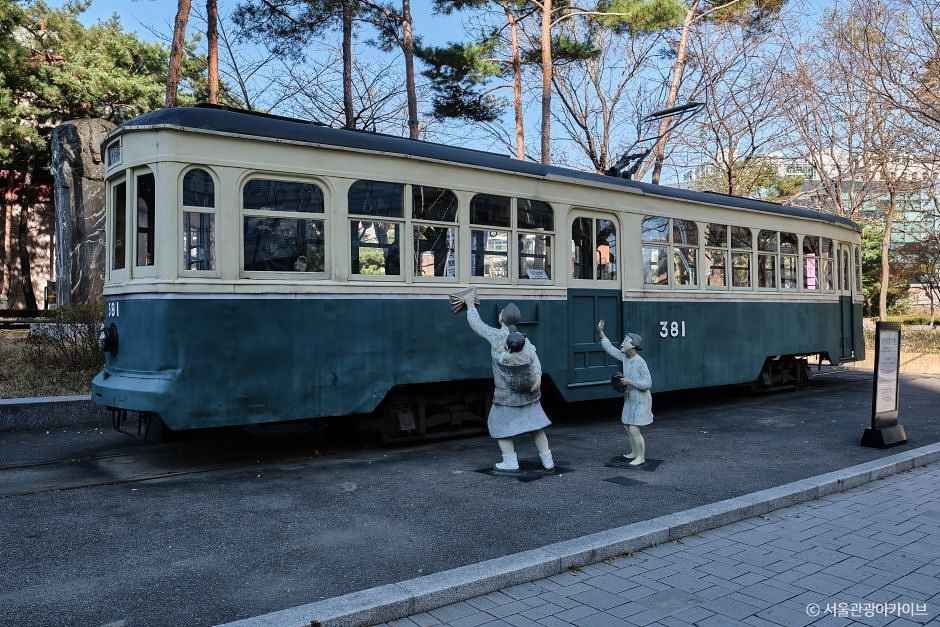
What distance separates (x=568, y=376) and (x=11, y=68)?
20.0 metres

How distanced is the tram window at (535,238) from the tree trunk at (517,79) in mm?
12040

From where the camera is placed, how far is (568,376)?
9164 mm

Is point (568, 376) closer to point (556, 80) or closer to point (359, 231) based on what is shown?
point (359, 231)

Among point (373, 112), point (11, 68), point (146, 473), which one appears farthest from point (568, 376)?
point (11, 68)

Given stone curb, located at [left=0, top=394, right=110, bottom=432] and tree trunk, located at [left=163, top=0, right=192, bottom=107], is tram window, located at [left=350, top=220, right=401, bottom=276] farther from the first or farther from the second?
tree trunk, located at [left=163, top=0, right=192, bottom=107]

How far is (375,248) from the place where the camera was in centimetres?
754

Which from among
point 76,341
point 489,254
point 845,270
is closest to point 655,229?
point 489,254

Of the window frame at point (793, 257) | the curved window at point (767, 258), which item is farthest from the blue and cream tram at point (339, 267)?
the window frame at point (793, 257)

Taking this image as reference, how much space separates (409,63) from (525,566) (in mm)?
15943

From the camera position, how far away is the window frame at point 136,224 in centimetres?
661

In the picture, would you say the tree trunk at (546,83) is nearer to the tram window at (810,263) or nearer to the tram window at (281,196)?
the tram window at (810,263)

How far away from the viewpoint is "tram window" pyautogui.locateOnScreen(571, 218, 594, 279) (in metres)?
9.40

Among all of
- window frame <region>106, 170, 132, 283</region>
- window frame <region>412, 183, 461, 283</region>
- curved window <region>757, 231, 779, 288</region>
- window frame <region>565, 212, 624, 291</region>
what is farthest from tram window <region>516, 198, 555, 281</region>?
curved window <region>757, 231, 779, 288</region>

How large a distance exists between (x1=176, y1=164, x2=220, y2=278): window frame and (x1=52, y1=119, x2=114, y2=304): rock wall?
10374 millimetres
